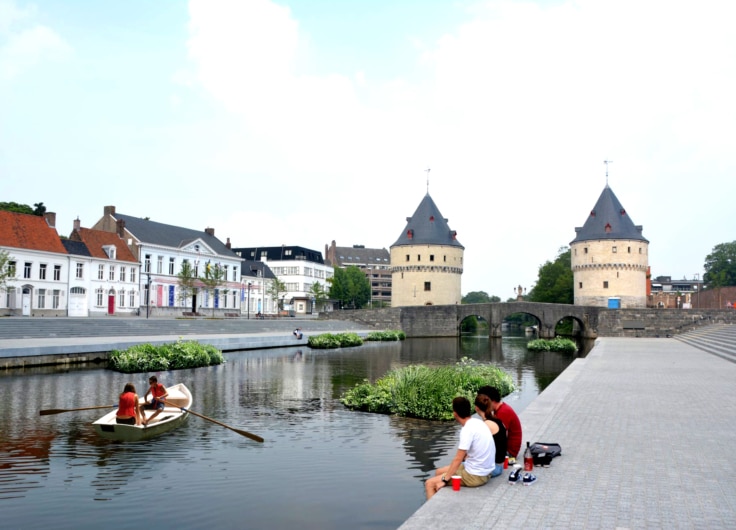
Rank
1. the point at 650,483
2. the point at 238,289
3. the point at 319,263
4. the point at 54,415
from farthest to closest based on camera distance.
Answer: the point at 319,263, the point at 238,289, the point at 54,415, the point at 650,483

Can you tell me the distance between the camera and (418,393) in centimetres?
1503

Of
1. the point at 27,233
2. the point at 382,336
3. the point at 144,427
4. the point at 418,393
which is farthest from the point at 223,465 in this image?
the point at 27,233

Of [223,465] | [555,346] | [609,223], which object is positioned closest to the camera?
[223,465]

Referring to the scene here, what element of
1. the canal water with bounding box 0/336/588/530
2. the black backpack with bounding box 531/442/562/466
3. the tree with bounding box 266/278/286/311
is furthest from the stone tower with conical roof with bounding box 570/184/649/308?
the black backpack with bounding box 531/442/562/466

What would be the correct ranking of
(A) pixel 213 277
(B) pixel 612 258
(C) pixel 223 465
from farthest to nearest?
1. (B) pixel 612 258
2. (A) pixel 213 277
3. (C) pixel 223 465

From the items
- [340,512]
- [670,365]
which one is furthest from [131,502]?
[670,365]

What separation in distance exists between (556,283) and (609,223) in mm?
17273

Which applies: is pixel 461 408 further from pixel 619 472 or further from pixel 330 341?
pixel 330 341

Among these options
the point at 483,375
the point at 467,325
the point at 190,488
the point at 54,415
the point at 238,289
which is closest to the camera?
the point at 190,488

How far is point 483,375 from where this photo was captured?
62.0ft

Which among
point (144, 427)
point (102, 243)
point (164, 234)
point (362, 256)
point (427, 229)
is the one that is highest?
point (362, 256)

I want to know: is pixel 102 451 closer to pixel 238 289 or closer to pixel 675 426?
pixel 675 426

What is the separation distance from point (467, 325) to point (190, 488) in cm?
8217

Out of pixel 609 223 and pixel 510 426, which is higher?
pixel 609 223
